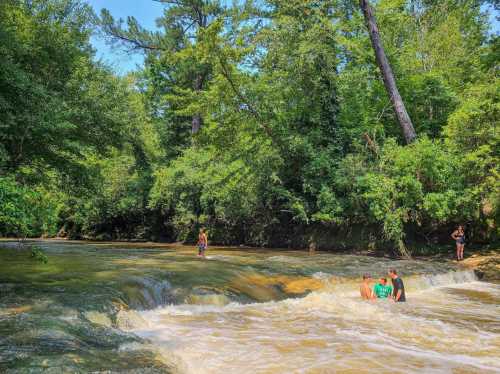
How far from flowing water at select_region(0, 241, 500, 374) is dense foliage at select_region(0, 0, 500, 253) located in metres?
2.13

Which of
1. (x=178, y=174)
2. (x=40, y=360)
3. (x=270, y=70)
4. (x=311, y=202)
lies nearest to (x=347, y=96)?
(x=270, y=70)

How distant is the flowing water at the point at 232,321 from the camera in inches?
243

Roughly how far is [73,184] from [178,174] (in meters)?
12.6

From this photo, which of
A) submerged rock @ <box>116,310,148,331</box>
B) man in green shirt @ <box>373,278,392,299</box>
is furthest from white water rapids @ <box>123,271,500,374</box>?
man in green shirt @ <box>373,278,392,299</box>

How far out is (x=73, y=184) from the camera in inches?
711

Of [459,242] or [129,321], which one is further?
[459,242]

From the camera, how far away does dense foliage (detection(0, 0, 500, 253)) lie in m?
16.8

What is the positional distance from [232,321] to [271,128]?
1622 cm

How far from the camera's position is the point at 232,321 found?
9.08 metres

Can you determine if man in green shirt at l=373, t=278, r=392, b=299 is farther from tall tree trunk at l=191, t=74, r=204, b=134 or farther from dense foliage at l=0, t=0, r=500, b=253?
tall tree trunk at l=191, t=74, r=204, b=134

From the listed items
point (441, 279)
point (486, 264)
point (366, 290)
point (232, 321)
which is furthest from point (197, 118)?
point (232, 321)

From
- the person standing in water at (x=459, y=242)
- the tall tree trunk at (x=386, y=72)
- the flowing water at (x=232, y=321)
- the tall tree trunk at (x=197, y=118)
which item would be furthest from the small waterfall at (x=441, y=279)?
the tall tree trunk at (x=197, y=118)

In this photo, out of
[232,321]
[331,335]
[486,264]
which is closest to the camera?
[331,335]

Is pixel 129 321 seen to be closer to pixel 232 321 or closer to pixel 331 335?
pixel 232 321
